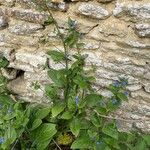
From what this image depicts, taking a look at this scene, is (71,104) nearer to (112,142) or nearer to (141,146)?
(112,142)

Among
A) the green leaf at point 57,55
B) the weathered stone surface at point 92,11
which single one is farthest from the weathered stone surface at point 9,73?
the weathered stone surface at point 92,11

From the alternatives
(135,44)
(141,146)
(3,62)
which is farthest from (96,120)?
(3,62)

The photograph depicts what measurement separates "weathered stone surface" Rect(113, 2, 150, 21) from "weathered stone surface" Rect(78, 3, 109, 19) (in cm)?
9

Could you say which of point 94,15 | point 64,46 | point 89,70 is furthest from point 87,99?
point 94,15

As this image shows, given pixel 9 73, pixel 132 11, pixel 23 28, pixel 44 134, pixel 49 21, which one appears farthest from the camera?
pixel 9 73

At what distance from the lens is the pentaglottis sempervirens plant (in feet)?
9.87

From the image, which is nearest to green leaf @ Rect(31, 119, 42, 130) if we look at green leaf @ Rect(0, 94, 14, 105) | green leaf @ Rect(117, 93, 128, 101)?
green leaf @ Rect(0, 94, 14, 105)

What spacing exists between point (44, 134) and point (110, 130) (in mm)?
553

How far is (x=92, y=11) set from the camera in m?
3.05

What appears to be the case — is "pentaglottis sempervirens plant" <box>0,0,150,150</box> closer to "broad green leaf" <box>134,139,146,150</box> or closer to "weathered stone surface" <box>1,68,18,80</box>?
"broad green leaf" <box>134,139,146,150</box>

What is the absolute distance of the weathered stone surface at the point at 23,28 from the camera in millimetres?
3302

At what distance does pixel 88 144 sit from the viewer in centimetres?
299

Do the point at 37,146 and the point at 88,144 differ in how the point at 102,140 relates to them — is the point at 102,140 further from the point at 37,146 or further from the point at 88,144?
the point at 37,146

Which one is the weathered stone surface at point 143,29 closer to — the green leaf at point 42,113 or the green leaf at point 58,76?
the green leaf at point 58,76
